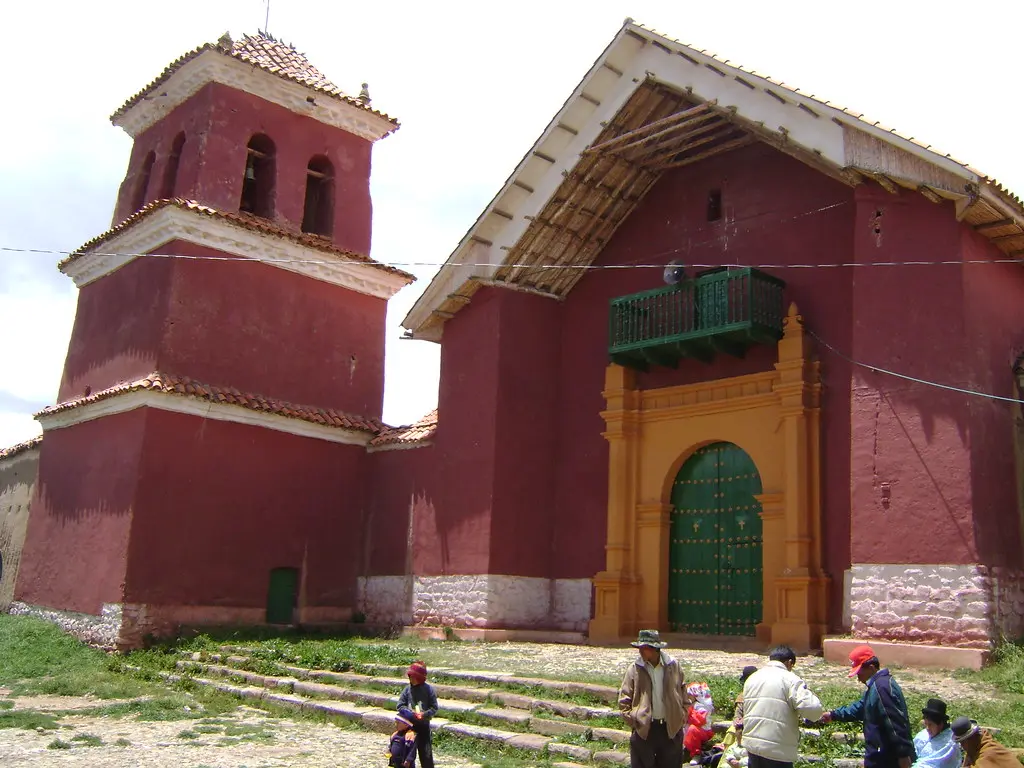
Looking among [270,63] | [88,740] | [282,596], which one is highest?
[270,63]

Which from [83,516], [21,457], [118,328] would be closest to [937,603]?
[83,516]

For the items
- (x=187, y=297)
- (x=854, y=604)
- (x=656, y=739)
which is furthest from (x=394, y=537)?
(x=656, y=739)

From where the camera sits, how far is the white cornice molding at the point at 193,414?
1476 cm

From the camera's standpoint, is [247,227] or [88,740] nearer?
[88,740]

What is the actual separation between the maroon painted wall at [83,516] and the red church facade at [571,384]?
0.07m

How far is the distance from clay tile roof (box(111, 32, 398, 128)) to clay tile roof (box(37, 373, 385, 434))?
5544 mm

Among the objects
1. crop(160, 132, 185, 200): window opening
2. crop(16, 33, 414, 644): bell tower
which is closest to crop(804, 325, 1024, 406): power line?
crop(16, 33, 414, 644): bell tower

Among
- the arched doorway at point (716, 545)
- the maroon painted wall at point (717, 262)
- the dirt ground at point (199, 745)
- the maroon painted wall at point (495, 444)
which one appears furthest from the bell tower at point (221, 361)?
the arched doorway at point (716, 545)

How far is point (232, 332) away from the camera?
53.0ft

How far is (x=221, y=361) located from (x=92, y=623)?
4258 mm

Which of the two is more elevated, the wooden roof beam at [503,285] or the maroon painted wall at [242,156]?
the maroon painted wall at [242,156]

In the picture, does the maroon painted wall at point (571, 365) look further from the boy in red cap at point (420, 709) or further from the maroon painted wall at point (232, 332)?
the boy in red cap at point (420, 709)

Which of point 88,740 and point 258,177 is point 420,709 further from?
point 258,177

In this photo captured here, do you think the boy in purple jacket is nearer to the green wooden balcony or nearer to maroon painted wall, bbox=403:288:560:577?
the green wooden balcony
